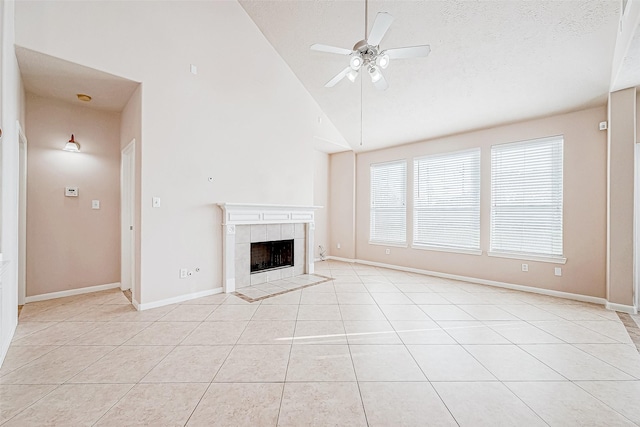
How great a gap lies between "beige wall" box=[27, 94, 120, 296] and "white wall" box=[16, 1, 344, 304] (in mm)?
1448

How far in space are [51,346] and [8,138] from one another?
1.93 meters

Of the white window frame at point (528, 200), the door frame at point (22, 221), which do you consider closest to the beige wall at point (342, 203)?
the white window frame at point (528, 200)

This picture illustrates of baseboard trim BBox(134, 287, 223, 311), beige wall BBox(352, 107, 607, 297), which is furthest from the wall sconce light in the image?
beige wall BBox(352, 107, 607, 297)

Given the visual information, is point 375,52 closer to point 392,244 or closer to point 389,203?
point 389,203

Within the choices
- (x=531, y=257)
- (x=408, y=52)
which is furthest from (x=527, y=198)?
(x=408, y=52)

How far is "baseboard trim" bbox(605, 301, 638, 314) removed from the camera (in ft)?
10.9

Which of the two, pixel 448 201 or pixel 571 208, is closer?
pixel 571 208

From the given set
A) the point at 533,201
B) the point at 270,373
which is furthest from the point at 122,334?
the point at 533,201

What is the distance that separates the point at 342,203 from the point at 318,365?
509cm

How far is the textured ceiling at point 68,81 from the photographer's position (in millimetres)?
2842

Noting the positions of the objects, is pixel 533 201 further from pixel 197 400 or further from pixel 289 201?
pixel 197 400

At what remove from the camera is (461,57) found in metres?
3.62

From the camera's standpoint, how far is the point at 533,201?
4262 mm

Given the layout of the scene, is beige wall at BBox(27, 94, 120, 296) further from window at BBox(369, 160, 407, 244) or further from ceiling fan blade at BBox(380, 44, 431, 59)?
window at BBox(369, 160, 407, 244)
